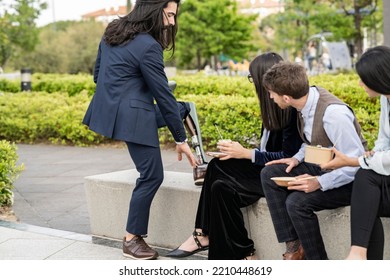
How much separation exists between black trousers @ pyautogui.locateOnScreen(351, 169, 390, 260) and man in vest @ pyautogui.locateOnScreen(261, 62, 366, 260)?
253 millimetres

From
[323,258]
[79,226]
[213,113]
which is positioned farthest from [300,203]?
[213,113]

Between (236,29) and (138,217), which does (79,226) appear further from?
(236,29)

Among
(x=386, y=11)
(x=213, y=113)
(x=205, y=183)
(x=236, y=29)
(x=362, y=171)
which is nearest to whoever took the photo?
(x=362, y=171)

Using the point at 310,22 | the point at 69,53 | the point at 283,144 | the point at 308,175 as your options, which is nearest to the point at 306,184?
the point at 308,175

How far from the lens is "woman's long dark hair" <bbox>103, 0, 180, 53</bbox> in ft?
13.8

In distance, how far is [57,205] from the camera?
6371 mm

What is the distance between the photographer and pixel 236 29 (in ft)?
123

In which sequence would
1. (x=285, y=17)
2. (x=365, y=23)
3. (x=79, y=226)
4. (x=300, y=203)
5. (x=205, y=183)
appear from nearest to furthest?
1. (x=300, y=203)
2. (x=205, y=183)
3. (x=79, y=226)
4. (x=365, y=23)
5. (x=285, y=17)

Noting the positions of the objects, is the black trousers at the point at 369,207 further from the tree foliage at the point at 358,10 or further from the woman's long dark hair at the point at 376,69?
the tree foliage at the point at 358,10

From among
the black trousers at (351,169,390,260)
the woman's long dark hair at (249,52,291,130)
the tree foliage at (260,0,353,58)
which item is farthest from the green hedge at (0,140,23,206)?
the tree foliage at (260,0,353,58)

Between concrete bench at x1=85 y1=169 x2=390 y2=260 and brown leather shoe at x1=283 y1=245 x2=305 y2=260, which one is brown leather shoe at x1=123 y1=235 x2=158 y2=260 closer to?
concrete bench at x1=85 y1=169 x2=390 y2=260

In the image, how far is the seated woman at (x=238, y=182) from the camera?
13.2ft
